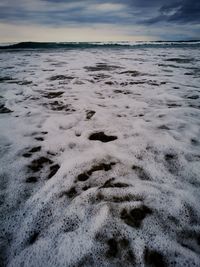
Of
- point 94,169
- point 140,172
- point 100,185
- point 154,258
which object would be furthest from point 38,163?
point 154,258

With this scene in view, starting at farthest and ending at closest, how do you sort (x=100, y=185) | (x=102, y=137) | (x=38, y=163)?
1. (x=102, y=137)
2. (x=38, y=163)
3. (x=100, y=185)

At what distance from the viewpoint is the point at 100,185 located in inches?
78.2

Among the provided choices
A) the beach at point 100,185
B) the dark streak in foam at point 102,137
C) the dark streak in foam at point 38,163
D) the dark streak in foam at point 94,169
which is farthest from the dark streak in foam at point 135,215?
the dark streak in foam at point 102,137

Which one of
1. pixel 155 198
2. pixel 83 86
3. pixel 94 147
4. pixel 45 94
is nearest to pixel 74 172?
pixel 94 147

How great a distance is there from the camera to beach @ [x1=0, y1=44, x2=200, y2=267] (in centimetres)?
143

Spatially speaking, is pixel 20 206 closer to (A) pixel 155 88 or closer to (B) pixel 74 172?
(B) pixel 74 172

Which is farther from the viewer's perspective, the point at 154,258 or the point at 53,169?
the point at 53,169

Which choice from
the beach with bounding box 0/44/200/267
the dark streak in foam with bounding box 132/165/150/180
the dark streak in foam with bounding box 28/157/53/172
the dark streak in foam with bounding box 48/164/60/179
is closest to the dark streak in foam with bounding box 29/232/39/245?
the beach with bounding box 0/44/200/267

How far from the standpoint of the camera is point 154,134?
2.90 metres

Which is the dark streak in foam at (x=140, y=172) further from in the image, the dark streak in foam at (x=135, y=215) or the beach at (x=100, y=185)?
the dark streak in foam at (x=135, y=215)

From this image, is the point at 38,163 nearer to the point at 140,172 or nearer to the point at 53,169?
the point at 53,169

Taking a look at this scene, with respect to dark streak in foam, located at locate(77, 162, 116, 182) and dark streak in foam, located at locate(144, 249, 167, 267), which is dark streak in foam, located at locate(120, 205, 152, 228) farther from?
dark streak in foam, located at locate(77, 162, 116, 182)

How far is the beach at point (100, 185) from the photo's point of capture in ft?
4.71

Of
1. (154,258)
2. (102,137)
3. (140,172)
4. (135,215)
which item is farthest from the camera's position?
(102,137)
